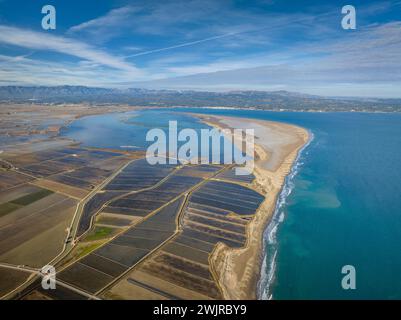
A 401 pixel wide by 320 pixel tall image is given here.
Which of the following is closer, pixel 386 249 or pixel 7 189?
pixel 386 249

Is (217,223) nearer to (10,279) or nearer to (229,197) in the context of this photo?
(229,197)

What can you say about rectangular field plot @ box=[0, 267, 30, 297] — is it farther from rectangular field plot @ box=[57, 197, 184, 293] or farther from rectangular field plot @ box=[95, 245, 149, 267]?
rectangular field plot @ box=[95, 245, 149, 267]

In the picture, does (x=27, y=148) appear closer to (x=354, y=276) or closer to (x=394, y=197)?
(x=354, y=276)

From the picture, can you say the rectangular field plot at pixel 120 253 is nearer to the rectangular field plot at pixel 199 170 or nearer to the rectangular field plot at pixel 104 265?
the rectangular field plot at pixel 104 265

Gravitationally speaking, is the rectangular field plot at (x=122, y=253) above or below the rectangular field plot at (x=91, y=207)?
below

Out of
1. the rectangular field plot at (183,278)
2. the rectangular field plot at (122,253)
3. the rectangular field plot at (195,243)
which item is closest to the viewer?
the rectangular field plot at (183,278)

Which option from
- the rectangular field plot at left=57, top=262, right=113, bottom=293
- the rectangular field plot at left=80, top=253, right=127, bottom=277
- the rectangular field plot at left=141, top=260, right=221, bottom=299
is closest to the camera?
the rectangular field plot at left=141, top=260, right=221, bottom=299

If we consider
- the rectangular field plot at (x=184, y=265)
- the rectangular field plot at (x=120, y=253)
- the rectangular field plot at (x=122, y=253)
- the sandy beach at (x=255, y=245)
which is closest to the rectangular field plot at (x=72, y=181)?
the rectangular field plot at (x=120, y=253)

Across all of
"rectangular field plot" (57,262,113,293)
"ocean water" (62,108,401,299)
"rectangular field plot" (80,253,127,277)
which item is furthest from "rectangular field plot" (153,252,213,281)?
"ocean water" (62,108,401,299)

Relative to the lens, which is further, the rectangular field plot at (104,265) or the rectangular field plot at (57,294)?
the rectangular field plot at (104,265)
